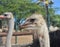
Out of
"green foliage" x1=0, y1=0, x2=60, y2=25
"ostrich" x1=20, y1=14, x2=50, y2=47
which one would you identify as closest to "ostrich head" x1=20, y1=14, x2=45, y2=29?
"ostrich" x1=20, y1=14, x2=50, y2=47

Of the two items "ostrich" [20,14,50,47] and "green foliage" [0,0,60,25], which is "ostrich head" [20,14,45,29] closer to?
"ostrich" [20,14,50,47]

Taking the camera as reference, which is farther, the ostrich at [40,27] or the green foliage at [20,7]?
the green foliage at [20,7]

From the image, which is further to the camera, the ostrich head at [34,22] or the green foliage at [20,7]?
the green foliage at [20,7]

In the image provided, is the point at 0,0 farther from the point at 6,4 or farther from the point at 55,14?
the point at 55,14

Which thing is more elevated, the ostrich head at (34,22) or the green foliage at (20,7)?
the ostrich head at (34,22)

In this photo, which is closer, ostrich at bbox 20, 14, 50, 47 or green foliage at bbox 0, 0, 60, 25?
ostrich at bbox 20, 14, 50, 47

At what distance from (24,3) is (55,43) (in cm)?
1162

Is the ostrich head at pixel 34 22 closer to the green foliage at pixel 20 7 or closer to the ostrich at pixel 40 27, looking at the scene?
the ostrich at pixel 40 27

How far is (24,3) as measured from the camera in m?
17.4

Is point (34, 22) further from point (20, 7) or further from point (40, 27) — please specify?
point (20, 7)

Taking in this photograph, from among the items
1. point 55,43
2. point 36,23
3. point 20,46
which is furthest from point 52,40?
point 36,23

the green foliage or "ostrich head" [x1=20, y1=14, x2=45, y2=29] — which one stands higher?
"ostrich head" [x1=20, y1=14, x2=45, y2=29]

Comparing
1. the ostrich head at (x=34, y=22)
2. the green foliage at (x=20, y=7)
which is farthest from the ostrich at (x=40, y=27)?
the green foliage at (x=20, y=7)

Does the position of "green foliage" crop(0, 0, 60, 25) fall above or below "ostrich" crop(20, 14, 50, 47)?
below
